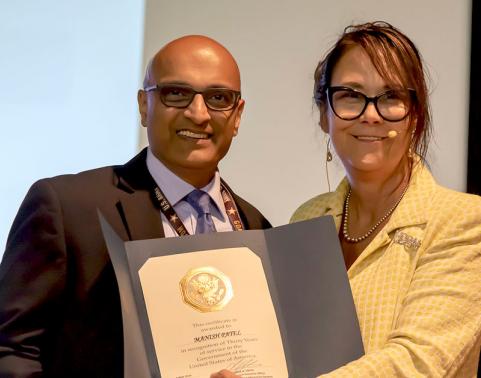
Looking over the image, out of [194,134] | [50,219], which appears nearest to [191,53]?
[194,134]

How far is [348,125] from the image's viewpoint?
1.77 metres

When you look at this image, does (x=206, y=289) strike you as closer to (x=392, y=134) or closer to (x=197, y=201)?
(x=197, y=201)

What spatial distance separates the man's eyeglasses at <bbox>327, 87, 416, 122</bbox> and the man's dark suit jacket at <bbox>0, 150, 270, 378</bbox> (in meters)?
0.64

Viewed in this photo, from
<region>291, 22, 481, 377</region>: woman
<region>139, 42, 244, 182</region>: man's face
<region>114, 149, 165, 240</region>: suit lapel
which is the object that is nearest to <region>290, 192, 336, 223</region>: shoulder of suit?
<region>291, 22, 481, 377</region>: woman

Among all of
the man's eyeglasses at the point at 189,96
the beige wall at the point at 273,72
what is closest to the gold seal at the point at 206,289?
the man's eyeglasses at the point at 189,96

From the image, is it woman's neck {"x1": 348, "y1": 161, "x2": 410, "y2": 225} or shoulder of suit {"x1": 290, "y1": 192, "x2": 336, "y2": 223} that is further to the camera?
shoulder of suit {"x1": 290, "y1": 192, "x2": 336, "y2": 223}

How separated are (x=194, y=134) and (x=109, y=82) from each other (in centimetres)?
106

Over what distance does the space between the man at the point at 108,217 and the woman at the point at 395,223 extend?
28 centimetres

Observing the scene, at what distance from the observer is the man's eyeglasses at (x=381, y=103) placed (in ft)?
5.65

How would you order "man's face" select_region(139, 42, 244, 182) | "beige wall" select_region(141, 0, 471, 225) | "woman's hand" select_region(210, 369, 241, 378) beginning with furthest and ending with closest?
"beige wall" select_region(141, 0, 471, 225)
"man's face" select_region(139, 42, 244, 182)
"woman's hand" select_region(210, 369, 241, 378)

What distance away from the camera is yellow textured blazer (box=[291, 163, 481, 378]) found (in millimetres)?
1472

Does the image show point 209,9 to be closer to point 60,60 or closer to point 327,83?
point 60,60

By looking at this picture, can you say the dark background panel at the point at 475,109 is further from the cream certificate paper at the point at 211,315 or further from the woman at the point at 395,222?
the cream certificate paper at the point at 211,315

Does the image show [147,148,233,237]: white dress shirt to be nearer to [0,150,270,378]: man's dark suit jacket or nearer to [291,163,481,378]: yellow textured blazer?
[0,150,270,378]: man's dark suit jacket
